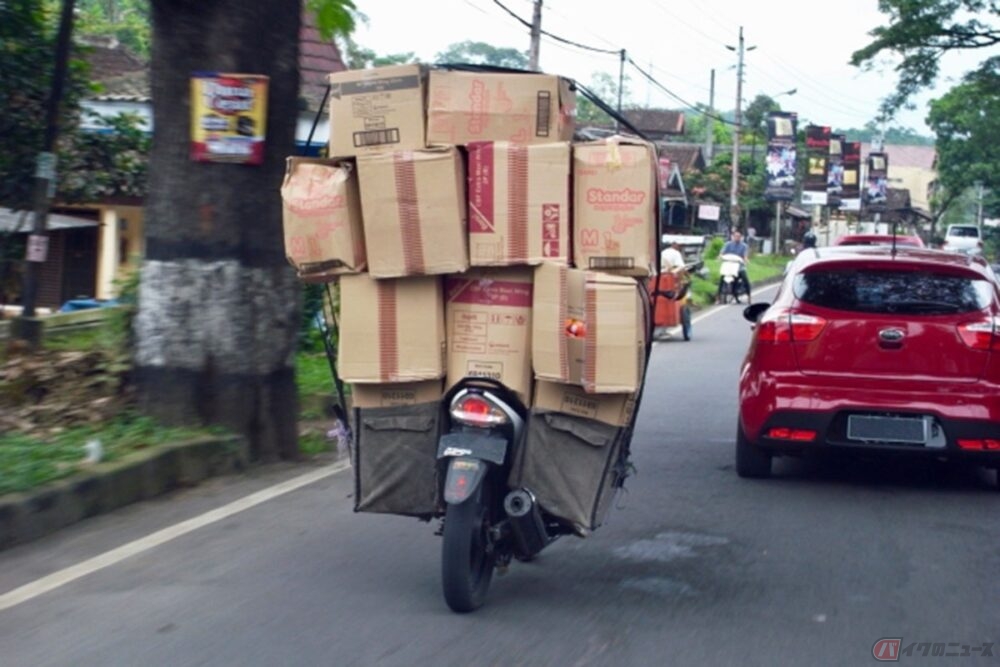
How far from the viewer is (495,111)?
5695 millimetres

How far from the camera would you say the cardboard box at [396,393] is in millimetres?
5801

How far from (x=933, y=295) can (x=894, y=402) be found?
2.38ft

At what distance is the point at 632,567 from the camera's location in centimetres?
652

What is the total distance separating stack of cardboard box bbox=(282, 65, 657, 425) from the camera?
5.53m

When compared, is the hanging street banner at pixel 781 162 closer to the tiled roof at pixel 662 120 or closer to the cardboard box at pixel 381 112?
the tiled roof at pixel 662 120

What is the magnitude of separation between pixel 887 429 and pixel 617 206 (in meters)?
3.60

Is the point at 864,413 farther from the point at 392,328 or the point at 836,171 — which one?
the point at 836,171

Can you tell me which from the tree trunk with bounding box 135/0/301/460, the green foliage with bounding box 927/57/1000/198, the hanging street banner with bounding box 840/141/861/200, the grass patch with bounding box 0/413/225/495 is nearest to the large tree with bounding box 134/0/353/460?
the tree trunk with bounding box 135/0/301/460

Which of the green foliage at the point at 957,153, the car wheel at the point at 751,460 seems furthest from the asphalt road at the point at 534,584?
the green foliage at the point at 957,153

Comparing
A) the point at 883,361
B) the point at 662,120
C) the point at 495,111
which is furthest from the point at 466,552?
the point at 662,120

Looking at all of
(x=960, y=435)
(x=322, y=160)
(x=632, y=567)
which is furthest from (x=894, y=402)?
(x=322, y=160)

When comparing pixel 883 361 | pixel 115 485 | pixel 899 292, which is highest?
pixel 899 292

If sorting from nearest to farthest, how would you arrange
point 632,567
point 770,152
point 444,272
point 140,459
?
point 444,272, point 632,567, point 140,459, point 770,152

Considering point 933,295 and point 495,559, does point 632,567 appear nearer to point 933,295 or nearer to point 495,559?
point 495,559
